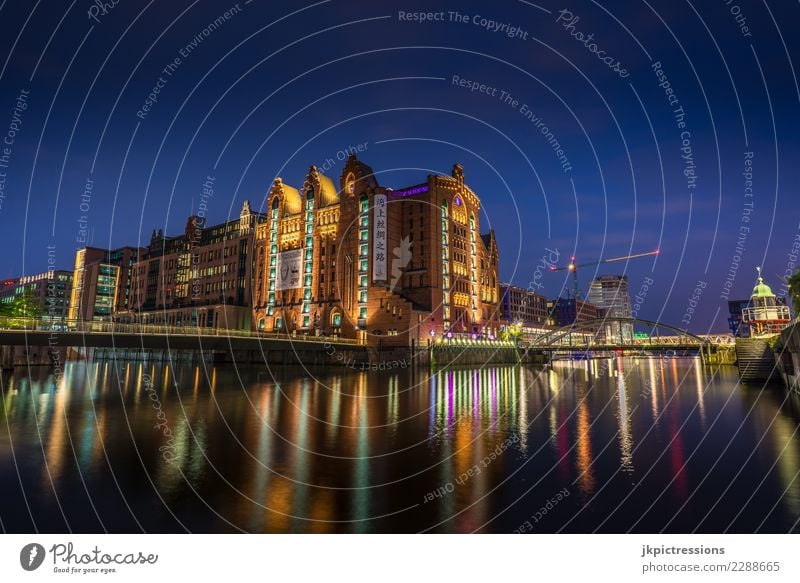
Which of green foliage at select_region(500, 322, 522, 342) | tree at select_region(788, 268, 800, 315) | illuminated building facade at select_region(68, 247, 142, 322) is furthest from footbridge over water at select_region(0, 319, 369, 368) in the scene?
tree at select_region(788, 268, 800, 315)

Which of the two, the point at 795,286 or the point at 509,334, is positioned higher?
the point at 795,286

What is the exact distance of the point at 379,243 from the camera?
10062 cm

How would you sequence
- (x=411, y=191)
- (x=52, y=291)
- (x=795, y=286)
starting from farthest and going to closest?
(x=52, y=291) < (x=411, y=191) < (x=795, y=286)

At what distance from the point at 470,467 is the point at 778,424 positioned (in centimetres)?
2096

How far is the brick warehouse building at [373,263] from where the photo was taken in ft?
330

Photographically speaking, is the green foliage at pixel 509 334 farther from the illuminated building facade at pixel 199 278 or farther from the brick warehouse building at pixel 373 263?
the illuminated building facade at pixel 199 278

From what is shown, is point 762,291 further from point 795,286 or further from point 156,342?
point 156,342

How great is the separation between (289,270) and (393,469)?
106 meters

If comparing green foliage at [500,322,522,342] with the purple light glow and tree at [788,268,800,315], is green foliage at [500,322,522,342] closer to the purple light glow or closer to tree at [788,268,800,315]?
the purple light glow

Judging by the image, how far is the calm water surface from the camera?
11336 millimetres

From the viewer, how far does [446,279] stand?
354 ft

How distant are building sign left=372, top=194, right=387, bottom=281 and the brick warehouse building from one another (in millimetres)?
226

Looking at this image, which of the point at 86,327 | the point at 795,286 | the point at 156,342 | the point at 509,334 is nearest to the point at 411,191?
the point at 509,334

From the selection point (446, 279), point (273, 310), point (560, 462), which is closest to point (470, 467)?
point (560, 462)
